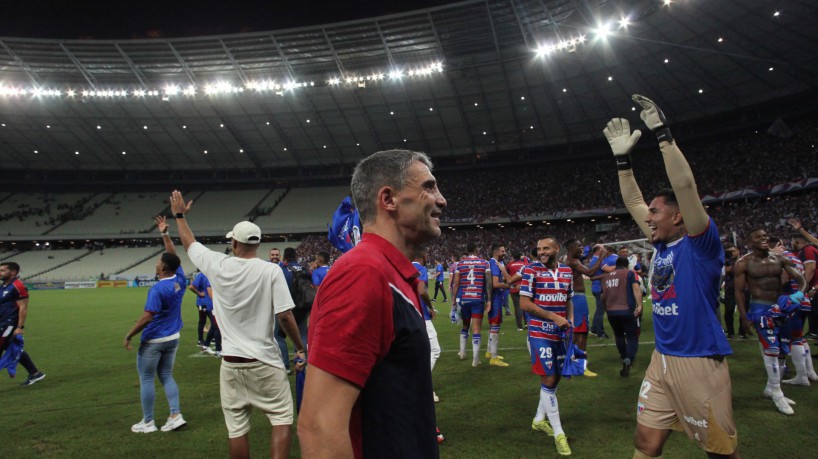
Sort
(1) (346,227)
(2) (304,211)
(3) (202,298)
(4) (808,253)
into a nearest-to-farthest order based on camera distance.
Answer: (1) (346,227) < (4) (808,253) < (3) (202,298) < (2) (304,211)

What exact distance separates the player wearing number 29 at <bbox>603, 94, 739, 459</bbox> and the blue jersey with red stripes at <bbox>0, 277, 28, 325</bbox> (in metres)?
9.23

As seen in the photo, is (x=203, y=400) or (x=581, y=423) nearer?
(x=581, y=423)

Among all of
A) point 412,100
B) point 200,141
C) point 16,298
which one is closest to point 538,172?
point 412,100

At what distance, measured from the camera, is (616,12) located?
25.9 metres

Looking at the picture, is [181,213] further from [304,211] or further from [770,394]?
[304,211]

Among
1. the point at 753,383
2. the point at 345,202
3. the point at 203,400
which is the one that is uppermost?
the point at 345,202

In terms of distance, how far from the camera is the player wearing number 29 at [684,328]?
3.01 meters

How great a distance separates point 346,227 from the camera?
180 inches

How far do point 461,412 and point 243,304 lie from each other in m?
3.67

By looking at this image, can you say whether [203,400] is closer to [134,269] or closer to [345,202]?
[345,202]

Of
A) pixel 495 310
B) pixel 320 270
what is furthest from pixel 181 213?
pixel 495 310

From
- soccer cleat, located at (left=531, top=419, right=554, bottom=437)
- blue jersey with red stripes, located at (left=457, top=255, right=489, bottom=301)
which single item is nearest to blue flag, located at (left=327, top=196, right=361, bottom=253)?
soccer cleat, located at (left=531, top=419, right=554, bottom=437)

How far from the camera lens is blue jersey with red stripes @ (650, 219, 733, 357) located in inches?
126

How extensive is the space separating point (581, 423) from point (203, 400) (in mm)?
5688
